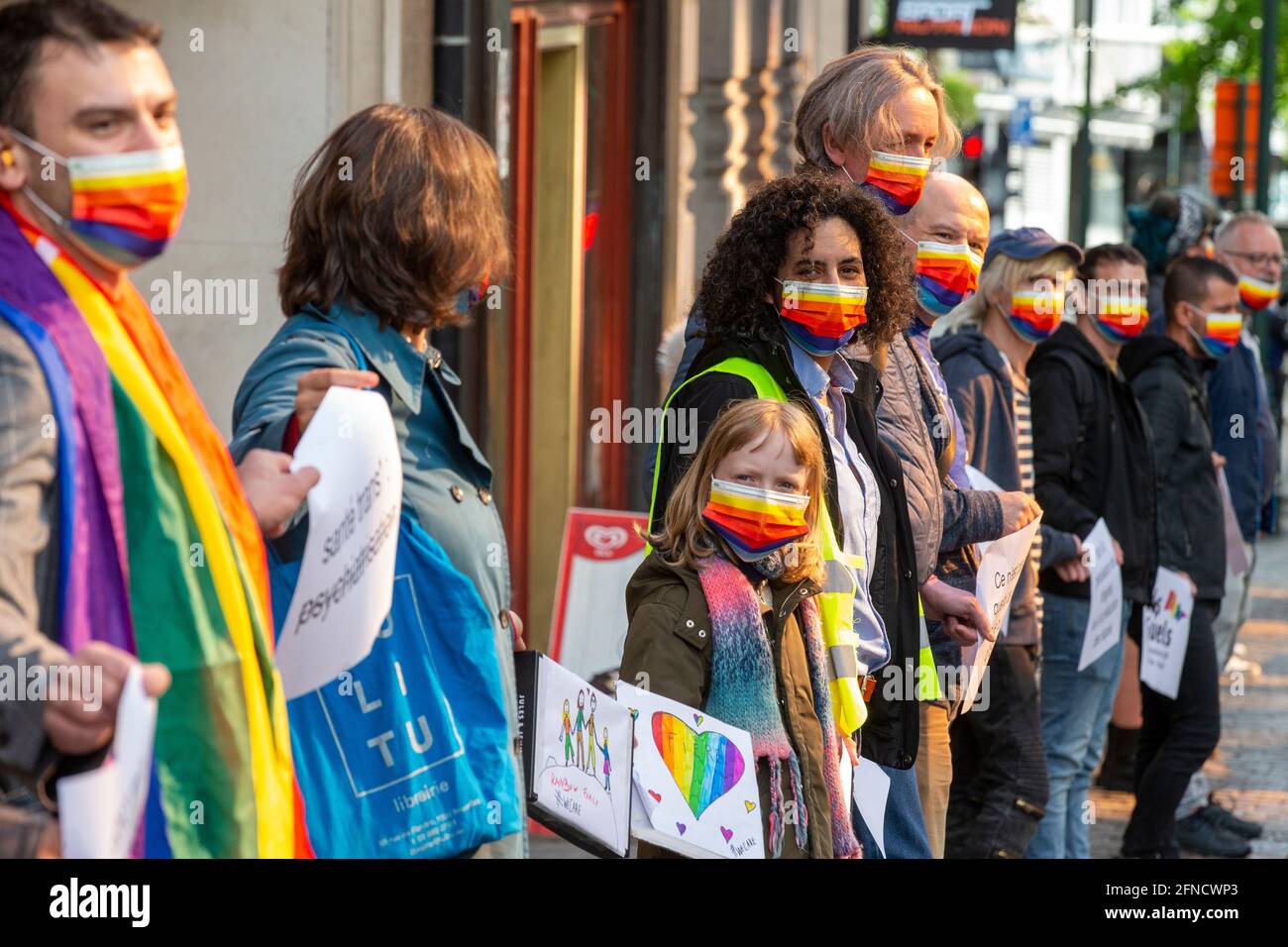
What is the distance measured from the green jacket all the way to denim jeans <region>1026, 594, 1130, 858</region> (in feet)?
8.22

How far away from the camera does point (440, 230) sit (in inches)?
127

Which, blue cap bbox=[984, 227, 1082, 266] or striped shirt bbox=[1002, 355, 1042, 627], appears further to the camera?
blue cap bbox=[984, 227, 1082, 266]

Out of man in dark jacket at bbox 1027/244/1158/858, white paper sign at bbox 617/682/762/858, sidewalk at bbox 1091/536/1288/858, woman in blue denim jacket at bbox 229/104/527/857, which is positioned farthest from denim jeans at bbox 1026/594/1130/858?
woman in blue denim jacket at bbox 229/104/527/857

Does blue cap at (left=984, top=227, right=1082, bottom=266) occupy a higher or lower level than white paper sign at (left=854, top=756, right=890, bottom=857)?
higher

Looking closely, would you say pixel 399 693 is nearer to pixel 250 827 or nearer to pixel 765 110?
pixel 250 827

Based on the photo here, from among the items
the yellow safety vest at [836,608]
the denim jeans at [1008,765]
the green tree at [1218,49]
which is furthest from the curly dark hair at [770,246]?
the green tree at [1218,49]

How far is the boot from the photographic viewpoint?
8.80 metres

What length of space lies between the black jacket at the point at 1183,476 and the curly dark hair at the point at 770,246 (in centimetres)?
322

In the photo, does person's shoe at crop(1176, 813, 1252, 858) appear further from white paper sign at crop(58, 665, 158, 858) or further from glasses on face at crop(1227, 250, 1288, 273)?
white paper sign at crop(58, 665, 158, 858)

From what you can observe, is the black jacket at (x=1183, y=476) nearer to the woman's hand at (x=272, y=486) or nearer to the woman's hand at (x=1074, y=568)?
the woman's hand at (x=1074, y=568)

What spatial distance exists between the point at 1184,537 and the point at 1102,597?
1.23 meters

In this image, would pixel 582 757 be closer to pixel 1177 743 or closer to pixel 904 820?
pixel 904 820

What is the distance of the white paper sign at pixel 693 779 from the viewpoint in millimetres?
3727

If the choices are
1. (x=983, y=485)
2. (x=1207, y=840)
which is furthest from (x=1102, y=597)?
(x=1207, y=840)
